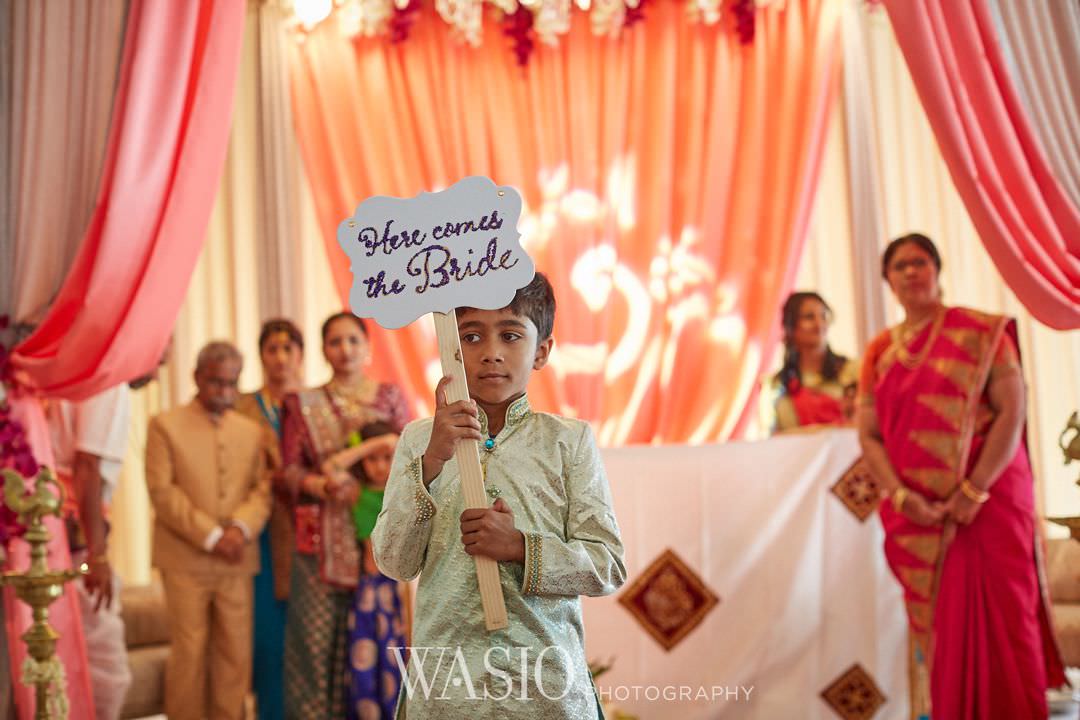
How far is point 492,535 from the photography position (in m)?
1.55

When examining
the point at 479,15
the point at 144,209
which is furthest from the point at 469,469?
the point at 479,15

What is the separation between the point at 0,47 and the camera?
3023 mm

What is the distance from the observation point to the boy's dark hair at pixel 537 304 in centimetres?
169

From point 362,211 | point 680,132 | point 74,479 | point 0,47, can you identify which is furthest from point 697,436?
point 362,211

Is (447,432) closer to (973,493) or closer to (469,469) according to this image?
(469,469)

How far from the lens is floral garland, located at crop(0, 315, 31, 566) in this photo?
291 cm

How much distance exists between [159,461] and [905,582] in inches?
96.0

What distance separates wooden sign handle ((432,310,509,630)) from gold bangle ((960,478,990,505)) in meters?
2.05

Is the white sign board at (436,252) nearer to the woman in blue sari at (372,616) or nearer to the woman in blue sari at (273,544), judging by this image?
the woman in blue sari at (372,616)

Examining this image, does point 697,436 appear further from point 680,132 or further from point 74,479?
point 74,479

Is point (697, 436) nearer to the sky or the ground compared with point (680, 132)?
nearer to the ground

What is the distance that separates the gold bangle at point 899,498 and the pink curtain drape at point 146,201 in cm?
207

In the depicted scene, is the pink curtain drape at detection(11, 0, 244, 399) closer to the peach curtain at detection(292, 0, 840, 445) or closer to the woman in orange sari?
the woman in orange sari

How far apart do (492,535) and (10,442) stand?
1.94 meters
